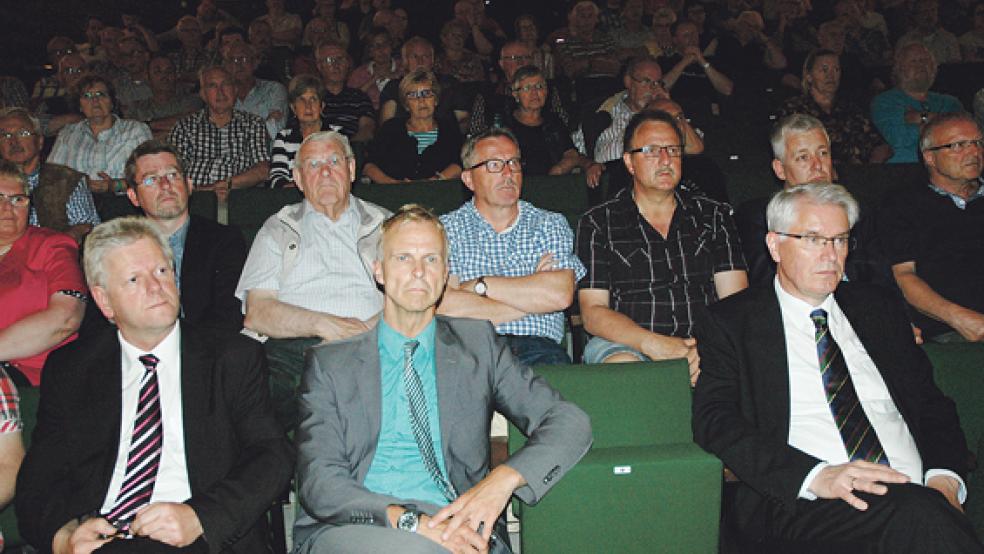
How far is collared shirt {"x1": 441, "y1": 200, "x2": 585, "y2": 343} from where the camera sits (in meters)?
3.20

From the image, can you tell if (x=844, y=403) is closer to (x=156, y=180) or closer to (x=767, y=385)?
(x=767, y=385)

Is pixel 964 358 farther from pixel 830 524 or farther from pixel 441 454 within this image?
pixel 441 454

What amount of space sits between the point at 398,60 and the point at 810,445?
15.7 feet

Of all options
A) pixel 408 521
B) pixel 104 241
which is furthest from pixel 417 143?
pixel 408 521

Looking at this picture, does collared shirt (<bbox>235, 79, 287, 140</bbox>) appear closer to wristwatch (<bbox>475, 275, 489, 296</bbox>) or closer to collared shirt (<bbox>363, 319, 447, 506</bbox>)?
wristwatch (<bbox>475, 275, 489, 296</bbox>)

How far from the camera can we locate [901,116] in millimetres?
4891

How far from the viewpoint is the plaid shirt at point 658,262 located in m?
3.06

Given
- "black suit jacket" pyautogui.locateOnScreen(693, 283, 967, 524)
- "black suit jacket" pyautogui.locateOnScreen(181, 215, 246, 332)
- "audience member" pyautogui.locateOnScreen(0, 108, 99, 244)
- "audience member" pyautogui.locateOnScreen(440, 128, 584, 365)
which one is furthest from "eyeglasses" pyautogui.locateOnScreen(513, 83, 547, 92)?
"black suit jacket" pyautogui.locateOnScreen(693, 283, 967, 524)

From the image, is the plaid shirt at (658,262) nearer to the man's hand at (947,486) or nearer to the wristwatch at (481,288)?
the wristwatch at (481,288)

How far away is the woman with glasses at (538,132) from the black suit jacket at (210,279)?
1997mm

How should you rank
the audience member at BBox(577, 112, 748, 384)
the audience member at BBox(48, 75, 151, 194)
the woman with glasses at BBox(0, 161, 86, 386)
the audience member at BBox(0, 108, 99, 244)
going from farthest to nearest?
1. the audience member at BBox(48, 75, 151, 194)
2. the audience member at BBox(0, 108, 99, 244)
3. the audience member at BBox(577, 112, 748, 384)
4. the woman with glasses at BBox(0, 161, 86, 386)

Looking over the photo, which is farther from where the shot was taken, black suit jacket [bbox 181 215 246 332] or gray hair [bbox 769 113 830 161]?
gray hair [bbox 769 113 830 161]

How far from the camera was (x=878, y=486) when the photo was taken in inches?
77.4

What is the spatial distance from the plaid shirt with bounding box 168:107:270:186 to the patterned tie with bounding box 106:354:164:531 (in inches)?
113
